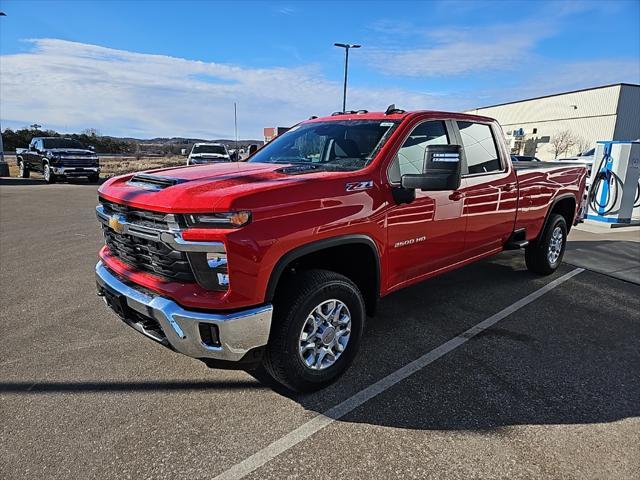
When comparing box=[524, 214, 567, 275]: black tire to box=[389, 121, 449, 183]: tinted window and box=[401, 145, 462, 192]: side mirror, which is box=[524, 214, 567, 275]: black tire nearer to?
box=[389, 121, 449, 183]: tinted window

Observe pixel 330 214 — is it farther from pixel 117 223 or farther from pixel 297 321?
pixel 117 223

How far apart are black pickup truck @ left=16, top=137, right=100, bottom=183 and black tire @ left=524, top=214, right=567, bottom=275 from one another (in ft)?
59.6

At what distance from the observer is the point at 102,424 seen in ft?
8.66

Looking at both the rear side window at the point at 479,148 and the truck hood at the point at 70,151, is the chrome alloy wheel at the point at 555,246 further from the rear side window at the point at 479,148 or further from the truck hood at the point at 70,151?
the truck hood at the point at 70,151

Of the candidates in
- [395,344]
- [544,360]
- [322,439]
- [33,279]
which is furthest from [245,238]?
[33,279]

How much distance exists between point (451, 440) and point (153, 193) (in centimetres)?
233

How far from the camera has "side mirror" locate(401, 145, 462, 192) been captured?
304cm

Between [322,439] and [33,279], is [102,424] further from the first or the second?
[33,279]

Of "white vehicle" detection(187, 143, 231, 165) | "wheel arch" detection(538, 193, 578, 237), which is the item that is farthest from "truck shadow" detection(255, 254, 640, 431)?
"white vehicle" detection(187, 143, 231, 165)

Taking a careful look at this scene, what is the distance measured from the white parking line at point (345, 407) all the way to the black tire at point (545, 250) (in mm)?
1536

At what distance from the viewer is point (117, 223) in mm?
2926

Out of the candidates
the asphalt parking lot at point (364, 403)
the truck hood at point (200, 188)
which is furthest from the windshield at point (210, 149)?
the truck hood at point (200, 188)

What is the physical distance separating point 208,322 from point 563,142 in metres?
56.0

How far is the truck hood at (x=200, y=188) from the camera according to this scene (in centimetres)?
247
